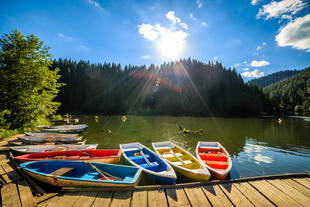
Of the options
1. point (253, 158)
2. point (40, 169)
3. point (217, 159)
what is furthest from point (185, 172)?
point (253, 158)

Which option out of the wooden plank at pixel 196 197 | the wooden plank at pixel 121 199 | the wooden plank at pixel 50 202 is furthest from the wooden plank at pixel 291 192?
the wooden plank at pixel 50 202

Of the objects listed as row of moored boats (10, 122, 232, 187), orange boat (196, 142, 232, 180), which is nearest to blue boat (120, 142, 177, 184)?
row of moored boats (10, 122, 232, 187)

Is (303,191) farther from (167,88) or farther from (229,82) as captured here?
(229,82)

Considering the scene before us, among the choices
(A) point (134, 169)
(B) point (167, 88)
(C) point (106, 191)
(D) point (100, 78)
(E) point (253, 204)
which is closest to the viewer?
(E) point (253, 204)

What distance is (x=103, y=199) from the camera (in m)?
4.66

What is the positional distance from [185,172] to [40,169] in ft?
25.2

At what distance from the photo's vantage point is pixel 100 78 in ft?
344

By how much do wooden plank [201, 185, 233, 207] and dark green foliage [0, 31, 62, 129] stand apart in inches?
527

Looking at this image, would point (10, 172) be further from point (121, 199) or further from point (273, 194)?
point (273, 194)

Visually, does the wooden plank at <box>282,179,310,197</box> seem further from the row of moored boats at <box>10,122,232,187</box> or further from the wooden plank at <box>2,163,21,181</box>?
the wooden plank at <box>2,163,21,181</box>

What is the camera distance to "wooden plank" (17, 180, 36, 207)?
4341 mm

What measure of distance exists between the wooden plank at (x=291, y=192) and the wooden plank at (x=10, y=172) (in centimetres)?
1147

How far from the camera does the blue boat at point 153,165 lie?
6.11 meters

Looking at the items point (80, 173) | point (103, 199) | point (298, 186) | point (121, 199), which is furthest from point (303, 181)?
point (80, 173)
